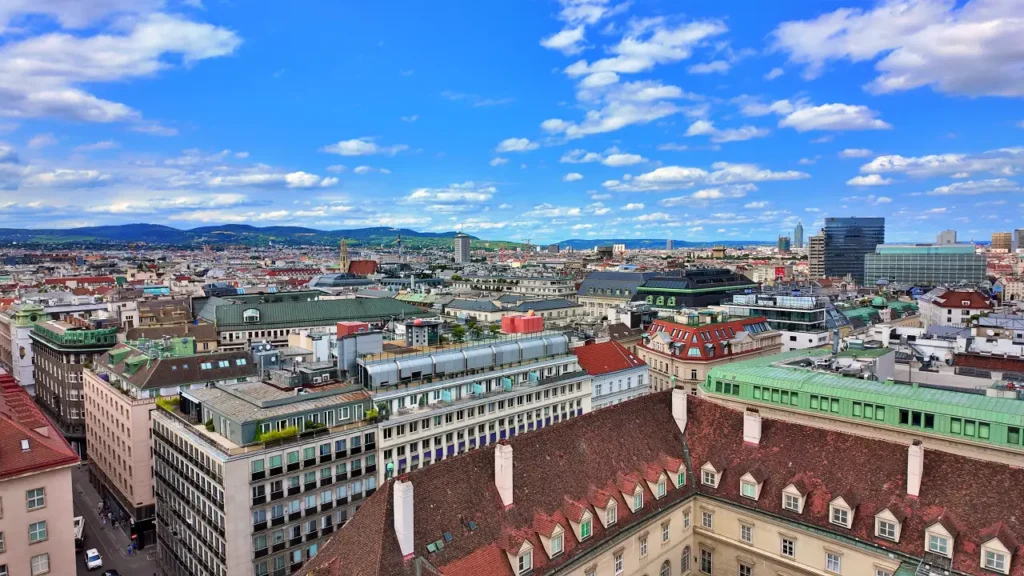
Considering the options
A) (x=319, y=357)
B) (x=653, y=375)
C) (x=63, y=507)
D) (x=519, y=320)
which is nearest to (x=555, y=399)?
(x=519, y=320)

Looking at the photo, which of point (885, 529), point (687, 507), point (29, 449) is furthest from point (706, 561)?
point (29, 449)

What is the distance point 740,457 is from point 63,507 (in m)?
50.7

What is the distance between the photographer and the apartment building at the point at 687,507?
36781 millimetres

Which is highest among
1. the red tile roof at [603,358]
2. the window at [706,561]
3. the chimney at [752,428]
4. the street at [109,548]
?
the chimney at [752,428]

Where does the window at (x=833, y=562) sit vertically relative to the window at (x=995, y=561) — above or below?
below

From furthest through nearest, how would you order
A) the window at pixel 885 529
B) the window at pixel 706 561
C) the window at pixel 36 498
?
the window at pixel 706 561, the window at pixel 36 498, the window at pixel 885 529

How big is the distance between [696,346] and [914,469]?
2621 inches

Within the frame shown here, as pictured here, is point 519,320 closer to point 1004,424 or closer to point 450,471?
point 450,471

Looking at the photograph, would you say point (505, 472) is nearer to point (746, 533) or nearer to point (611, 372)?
point (746, 533)

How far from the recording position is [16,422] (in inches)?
1891

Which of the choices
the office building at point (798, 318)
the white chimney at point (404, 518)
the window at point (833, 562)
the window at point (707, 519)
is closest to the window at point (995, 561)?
the window at point (833, 562)

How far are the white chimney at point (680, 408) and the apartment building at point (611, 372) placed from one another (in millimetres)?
36308

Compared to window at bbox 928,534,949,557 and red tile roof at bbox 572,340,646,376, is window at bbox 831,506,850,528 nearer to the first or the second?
window at bbox 928,534,949,557

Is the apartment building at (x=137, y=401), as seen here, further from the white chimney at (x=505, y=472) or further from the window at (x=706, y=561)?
the window at (x=706, y=561)
